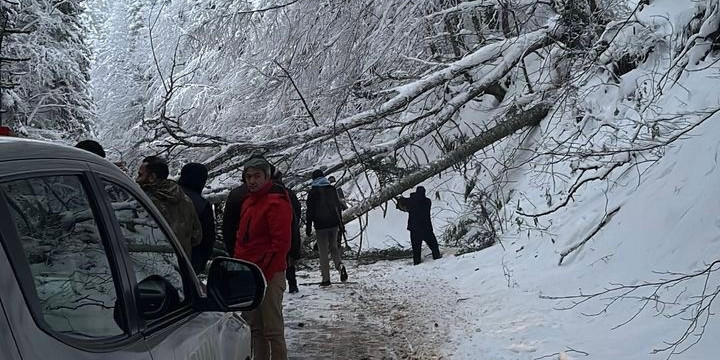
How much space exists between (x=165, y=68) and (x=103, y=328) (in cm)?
1664

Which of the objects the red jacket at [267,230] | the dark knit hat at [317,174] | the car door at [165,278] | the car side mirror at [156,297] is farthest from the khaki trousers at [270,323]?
the dark knit hat at [317,174]

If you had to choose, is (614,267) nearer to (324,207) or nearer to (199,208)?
(199,208)

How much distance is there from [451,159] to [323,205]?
7.04ft

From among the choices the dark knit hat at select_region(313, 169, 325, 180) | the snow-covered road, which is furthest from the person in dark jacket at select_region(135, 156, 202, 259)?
the dark knit hat at select_region(313, 169, 325, 180)

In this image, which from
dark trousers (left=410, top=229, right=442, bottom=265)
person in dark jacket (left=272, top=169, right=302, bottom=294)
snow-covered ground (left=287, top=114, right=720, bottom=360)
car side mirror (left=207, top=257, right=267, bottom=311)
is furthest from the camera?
dark trousers (left=410, top=229, right=442, bottom=265)

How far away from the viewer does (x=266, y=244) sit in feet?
18.1

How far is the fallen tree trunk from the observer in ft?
36.4

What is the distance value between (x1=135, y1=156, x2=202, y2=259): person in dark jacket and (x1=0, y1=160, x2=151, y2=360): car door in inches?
134

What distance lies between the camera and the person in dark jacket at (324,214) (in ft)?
34.0

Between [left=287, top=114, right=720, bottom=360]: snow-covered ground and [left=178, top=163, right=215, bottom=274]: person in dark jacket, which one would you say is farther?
[left=178, top=163, right=215, bottom=274]: person in dark jacket

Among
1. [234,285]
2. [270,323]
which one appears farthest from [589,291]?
[234,285]

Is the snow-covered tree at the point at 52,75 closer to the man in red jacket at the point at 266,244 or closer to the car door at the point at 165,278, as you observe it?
the man in red jacket at the point at 266,244

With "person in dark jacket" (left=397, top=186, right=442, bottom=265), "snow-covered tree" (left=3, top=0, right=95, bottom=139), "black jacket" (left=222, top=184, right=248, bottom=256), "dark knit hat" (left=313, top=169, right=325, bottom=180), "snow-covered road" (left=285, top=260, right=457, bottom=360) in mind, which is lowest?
"snow-covered road" (left=285, top=260, right=457, bottom=360)

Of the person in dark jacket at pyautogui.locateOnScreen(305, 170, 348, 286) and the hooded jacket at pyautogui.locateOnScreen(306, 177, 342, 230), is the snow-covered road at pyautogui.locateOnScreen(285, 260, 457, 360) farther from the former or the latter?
the hooded jacket at pyautogui.locateOnScreen(306, 177, 342, 230)
